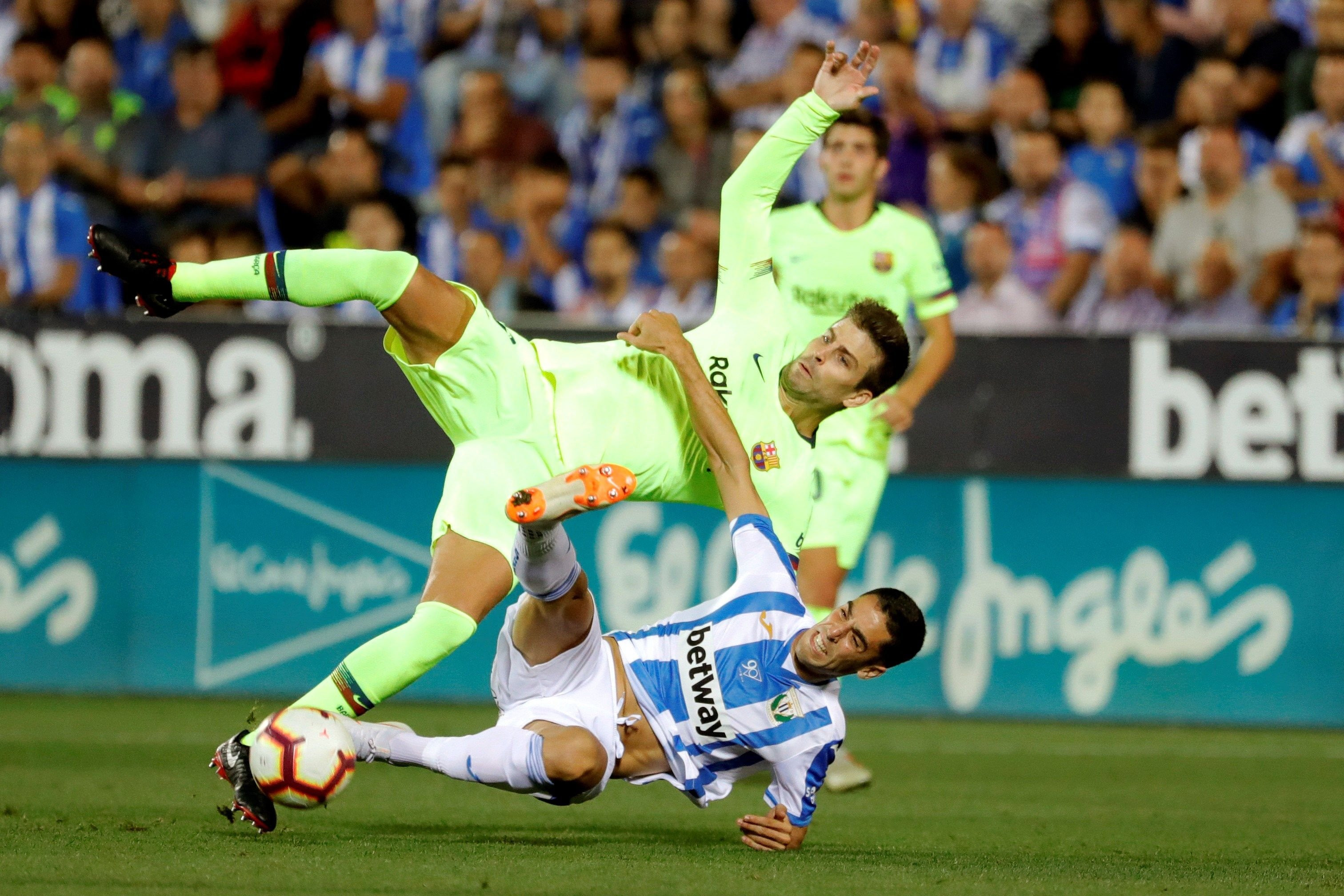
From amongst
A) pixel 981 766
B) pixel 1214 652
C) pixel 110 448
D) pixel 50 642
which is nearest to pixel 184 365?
pixel 110 448

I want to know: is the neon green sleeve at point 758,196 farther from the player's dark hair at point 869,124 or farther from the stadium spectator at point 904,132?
the stadium spectator at point 904,132

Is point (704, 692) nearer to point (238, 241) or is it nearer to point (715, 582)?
point (715, 582)

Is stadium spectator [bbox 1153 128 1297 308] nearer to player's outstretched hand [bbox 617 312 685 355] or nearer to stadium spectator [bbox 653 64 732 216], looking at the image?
stadium spectator [bbox 653 64 732 216]

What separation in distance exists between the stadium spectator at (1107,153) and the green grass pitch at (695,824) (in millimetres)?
3863

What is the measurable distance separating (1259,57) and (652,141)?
431 centimetres

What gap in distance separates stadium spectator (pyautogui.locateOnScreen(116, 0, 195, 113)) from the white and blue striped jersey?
9.14m

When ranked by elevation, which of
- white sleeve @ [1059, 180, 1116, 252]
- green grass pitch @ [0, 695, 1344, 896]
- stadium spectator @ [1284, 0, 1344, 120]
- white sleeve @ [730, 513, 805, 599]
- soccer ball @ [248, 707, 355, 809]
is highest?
stadium spectator @ [1284, 0, 1344, 120]

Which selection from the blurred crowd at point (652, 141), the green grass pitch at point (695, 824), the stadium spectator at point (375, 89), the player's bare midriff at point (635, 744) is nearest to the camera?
the green grass pitch at point (695, 824)

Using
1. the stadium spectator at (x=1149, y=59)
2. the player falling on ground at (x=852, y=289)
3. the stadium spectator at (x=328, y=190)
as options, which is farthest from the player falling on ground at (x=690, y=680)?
the stadium spectator at (x=1149, y=59)

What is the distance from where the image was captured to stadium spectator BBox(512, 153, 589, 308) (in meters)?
12.0

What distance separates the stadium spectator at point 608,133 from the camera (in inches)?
497

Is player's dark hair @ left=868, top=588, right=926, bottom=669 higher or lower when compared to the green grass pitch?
higher

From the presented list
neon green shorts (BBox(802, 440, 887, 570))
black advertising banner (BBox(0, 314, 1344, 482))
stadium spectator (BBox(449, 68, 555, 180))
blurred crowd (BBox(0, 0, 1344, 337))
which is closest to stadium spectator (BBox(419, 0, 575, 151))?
blurred crowd (BBox(0, 0, 1344, 337))

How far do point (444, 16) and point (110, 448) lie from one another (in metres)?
5.07
